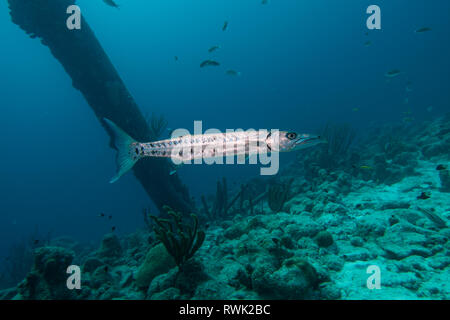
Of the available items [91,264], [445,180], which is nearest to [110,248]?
[91,264]

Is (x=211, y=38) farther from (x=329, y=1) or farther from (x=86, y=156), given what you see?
(x=86, y=156)

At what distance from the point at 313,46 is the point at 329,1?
2567cm

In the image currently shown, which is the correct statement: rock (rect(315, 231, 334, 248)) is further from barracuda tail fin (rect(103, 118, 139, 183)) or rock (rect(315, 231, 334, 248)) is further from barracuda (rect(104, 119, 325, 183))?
barracuda tail fin (rect(103, 118, 139, 183))

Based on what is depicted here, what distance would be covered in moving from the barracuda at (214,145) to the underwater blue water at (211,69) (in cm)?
7818

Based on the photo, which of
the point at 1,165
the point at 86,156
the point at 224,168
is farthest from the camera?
the point at 1,165

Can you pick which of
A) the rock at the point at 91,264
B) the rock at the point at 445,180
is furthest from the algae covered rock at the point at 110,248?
the rock at the point at 445,180

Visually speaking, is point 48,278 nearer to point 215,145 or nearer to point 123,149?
point 123,149

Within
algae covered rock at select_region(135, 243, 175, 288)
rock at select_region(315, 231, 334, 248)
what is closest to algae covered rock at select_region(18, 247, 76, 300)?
algae covered rock at select_region(135, 243, 175, 288)

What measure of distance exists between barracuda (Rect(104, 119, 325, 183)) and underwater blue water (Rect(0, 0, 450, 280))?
7818cm

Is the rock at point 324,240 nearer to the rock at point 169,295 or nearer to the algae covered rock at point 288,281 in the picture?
the algae covered rock at point 288,281

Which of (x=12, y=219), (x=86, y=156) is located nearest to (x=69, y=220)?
(x=12, y=219)

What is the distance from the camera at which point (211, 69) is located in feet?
453

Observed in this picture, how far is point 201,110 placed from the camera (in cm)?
12706

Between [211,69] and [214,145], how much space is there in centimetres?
14650
